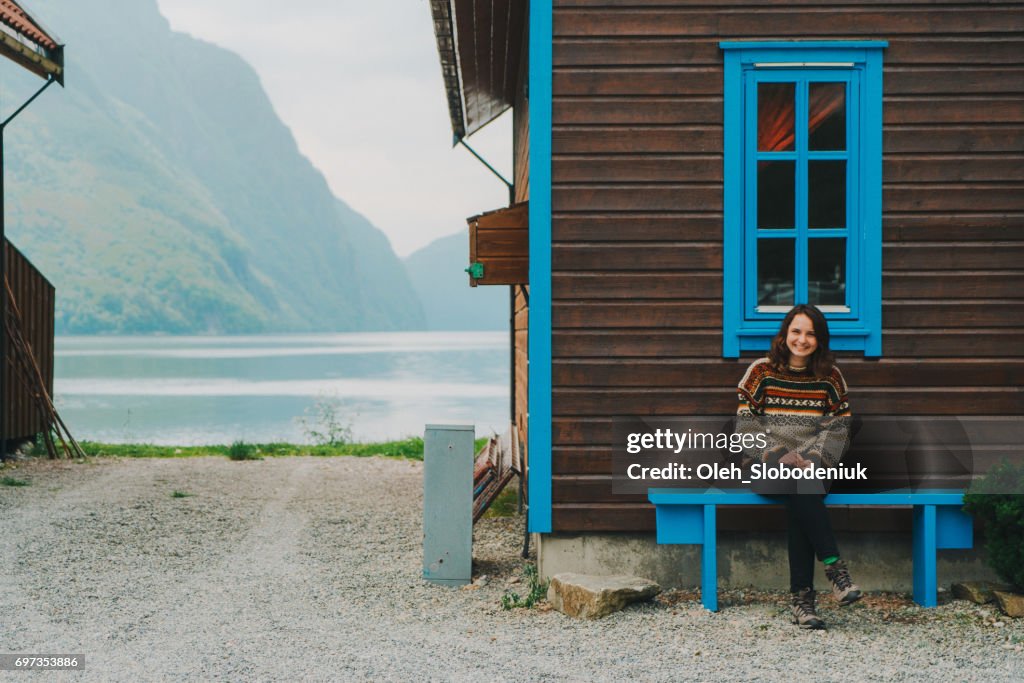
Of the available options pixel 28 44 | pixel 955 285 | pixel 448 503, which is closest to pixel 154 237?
pixel 28 44

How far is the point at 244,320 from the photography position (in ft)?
412

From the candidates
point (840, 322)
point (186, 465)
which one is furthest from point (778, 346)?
point (186, 465)

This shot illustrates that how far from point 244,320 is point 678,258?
124543mm

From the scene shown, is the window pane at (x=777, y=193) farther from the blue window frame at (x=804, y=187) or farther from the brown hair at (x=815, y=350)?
the brown hair at (x=815, y=350)

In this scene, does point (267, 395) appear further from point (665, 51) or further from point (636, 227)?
point (665, 51)

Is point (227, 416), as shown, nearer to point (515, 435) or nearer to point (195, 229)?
point (515, 435)

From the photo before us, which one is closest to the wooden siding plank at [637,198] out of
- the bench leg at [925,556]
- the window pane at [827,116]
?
the window pane at [827,116]

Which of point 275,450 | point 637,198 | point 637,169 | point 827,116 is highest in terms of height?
point 827,116

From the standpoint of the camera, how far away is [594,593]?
5379 mm

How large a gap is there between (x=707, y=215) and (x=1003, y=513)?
2.23m

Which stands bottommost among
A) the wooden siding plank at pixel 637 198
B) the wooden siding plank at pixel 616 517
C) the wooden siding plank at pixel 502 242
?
the wooden siding plank at pixel 616 517

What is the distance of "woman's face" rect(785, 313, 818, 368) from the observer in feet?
16.9

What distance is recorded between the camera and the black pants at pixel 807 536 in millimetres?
5121

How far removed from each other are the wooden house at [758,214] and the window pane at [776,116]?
0.01m
